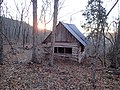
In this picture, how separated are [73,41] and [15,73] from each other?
11.1m

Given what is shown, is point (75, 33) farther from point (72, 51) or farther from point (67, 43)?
point (72, 51)

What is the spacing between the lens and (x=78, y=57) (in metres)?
21.8

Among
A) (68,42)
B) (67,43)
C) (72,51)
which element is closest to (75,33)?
(68,42)

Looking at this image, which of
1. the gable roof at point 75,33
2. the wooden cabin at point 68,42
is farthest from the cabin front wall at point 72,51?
the gable roof at point 75,33

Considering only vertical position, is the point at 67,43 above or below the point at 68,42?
below

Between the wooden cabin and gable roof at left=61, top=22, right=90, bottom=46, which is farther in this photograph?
gable roof at left=61, top=22, right=90, bottom=46

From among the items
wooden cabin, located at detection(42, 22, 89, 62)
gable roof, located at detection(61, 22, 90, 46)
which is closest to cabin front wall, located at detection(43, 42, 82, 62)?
wooden cabin, located at detection(42, 22, 89, 62)

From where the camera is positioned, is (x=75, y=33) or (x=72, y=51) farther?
(x=75, y=33)

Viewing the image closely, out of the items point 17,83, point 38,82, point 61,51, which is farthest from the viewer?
point 61,51

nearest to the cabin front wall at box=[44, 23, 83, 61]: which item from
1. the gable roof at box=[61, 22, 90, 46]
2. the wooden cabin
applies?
the wooden cabin

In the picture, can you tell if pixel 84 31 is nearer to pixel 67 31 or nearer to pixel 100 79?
pixel 67 31

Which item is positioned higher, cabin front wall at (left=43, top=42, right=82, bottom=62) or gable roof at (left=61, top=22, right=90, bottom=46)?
gable roof at (left=61, top=22, right=90, bottom=46)

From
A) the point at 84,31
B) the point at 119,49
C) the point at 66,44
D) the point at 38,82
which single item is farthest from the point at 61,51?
the point at 38,82

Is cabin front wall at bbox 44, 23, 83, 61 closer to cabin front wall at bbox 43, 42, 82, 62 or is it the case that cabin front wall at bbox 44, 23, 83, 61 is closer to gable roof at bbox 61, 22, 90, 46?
cabin front wall at bbox 43, 42, 82, 62
